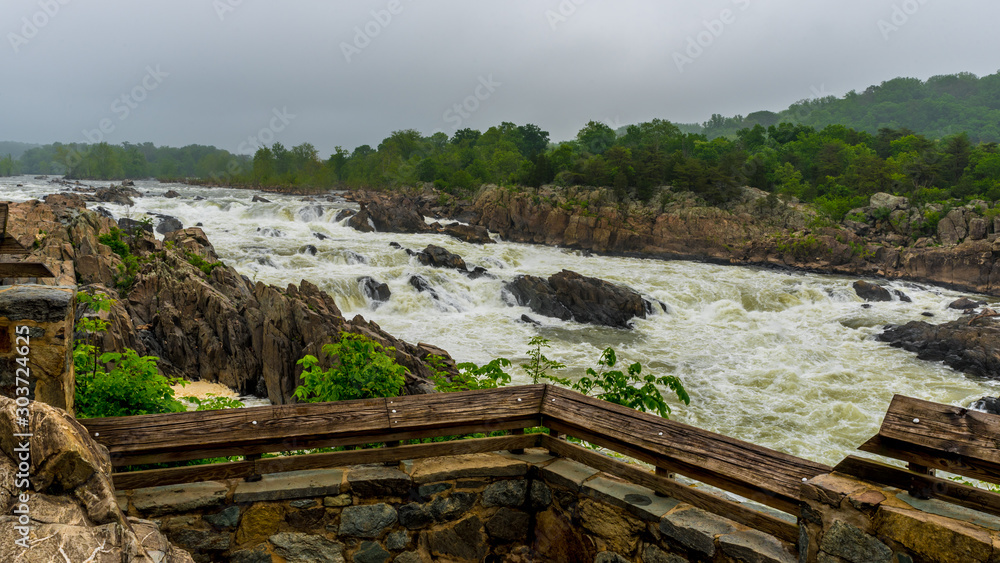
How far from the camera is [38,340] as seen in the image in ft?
9.30

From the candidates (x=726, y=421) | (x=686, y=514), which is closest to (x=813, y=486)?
(x=686, y=514)

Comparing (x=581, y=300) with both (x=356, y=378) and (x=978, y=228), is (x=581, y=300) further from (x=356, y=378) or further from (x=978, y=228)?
(x=978, y=228)

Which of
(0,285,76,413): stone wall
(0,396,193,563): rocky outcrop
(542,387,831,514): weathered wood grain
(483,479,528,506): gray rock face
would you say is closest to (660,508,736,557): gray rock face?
(542,387,831,514): weathered wood grain

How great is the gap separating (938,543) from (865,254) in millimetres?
36076

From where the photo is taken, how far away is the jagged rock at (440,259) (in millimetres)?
25156

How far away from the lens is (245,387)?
44.1ft

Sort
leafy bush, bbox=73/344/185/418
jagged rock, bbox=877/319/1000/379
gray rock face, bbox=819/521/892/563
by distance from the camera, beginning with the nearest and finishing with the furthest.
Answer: gray rock face, bbox=819/521/892/563
leafy bush, bbox=73/344/185/418
jagged rock, bbox=877/319/1000/379

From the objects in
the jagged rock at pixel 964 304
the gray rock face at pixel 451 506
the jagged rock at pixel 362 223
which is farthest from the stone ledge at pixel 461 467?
the jagged rock at pixel 362 223

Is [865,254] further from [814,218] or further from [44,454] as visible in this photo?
[44,454]

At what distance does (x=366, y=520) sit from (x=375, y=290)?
59.6ft

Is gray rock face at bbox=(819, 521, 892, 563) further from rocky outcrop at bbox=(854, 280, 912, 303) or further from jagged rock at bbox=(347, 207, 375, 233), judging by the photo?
jagged rock at bbox=(347, 207, 375, 233)

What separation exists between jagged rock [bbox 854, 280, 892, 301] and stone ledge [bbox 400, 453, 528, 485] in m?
26.1

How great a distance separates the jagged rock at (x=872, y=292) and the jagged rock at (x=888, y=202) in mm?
16149

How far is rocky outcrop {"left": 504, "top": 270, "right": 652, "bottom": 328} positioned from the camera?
21078mm
